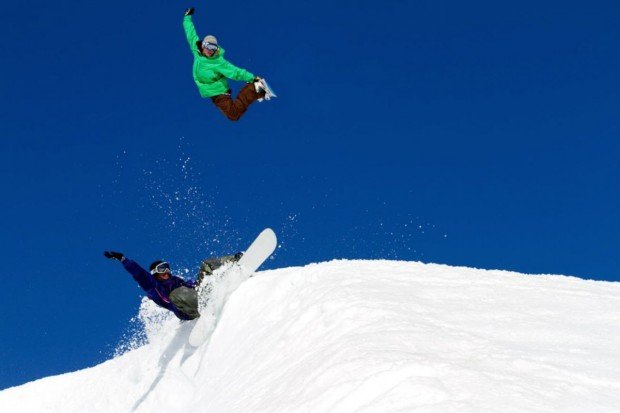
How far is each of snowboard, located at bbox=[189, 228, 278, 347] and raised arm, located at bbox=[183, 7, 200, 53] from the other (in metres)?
3.56

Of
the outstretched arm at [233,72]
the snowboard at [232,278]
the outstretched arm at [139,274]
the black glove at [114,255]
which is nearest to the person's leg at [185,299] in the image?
the snowboard at [232,278]

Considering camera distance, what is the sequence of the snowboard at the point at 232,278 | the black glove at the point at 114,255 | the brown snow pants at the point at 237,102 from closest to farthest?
the snowboard at the point at 232,278 → the black glove at the point at 114,255 → the brown snow pants at the point at 237,102

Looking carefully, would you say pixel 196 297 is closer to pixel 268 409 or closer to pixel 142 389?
pixel 142 389

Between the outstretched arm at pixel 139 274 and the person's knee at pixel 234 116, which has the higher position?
the person's knee at pixel 234 116

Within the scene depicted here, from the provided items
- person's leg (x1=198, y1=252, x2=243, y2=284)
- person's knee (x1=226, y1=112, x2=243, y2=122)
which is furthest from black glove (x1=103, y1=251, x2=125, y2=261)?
person's knee (x1=226, y1=112, x2=243, y2=122)

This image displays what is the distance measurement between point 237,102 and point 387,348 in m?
6.54

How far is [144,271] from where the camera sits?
32.3ft

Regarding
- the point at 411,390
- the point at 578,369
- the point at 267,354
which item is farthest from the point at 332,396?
the point at 267,354

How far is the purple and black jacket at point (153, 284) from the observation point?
975cm

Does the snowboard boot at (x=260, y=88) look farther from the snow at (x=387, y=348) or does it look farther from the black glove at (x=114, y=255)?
the black glove at (x=114, y=255)

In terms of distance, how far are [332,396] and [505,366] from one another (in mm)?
1231

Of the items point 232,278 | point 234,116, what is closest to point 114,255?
point 232,278

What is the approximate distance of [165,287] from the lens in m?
9.74

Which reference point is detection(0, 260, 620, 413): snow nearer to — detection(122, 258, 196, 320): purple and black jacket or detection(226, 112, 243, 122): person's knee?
detection(122, 258, 196, 320): purple and black jacket
